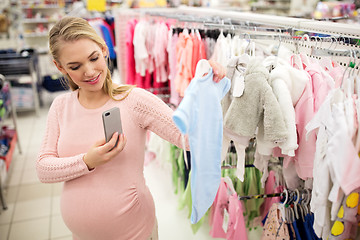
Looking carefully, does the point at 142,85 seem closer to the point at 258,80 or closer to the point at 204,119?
the point at 258,80

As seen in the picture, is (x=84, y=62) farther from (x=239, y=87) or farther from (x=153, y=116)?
(x=239, y=87)

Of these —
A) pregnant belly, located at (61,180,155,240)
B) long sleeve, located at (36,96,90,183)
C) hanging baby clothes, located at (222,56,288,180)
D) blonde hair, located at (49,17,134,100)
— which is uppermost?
blonde hair, located at (49,17,134,100)

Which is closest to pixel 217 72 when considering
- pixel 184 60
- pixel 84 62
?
pixel 84 62

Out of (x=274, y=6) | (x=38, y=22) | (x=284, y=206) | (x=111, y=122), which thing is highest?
(x=274, y=6)

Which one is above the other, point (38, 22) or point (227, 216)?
point (38, 22)

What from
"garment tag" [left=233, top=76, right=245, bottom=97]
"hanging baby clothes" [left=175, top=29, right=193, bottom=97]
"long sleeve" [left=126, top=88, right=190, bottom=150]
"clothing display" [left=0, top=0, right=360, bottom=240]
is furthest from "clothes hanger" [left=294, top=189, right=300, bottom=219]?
"hanging baby clothes" [left=175, top=29, right=193, bottom=97]

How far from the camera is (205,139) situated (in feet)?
3.61

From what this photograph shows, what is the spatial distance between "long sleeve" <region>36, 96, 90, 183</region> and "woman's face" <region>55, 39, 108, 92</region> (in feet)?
0.80

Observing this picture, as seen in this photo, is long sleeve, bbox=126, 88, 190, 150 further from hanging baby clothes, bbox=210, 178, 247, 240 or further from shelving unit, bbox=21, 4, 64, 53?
shelving unit, bbox=21, 4, 64, 53

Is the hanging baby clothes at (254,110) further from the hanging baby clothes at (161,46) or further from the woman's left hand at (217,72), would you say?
the hanging baby clothes at (161,46)

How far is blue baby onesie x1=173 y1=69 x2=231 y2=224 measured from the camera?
1.04 meters

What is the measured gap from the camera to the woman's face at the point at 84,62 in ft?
3.75

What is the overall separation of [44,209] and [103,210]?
1.97 m

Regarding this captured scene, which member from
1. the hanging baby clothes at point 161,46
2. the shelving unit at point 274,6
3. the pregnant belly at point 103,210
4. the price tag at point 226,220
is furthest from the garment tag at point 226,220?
the shelving unit at point 274,6
